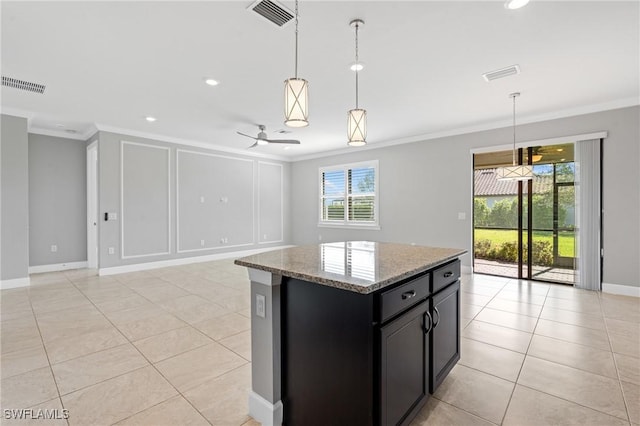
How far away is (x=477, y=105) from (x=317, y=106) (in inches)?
93.7

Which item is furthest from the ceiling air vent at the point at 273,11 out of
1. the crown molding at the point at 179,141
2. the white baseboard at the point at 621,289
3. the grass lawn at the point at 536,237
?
the white baseboard at the point at 621,289

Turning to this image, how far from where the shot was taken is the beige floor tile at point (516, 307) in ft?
12.0

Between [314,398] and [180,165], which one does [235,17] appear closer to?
[314,398]

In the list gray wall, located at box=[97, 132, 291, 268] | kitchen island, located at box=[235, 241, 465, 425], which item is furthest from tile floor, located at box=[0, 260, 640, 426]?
gray wall, located at box=[97, 132, 291, 268]

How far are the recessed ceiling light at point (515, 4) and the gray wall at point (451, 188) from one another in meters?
3.48

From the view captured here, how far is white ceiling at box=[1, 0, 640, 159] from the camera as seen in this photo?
2.37 meters

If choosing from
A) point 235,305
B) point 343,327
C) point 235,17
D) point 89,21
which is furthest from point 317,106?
point 343,327

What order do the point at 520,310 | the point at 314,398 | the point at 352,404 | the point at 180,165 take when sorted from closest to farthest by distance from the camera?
1. the point at 352,404
2. the point at 314,398
3. the point at 520,310
4. the point at 180,165

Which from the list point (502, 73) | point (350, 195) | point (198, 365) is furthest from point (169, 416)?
point (350, 195)

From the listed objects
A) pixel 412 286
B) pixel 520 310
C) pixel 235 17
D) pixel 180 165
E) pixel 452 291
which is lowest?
pixel 520 310

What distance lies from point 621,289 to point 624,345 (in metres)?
2.28

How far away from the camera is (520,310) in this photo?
3.74 meters

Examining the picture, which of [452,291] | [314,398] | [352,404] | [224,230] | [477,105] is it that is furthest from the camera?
[224,230]

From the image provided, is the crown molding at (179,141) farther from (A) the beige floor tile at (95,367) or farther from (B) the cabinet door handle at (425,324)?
(B) the cabinet door handle at (425,324)
